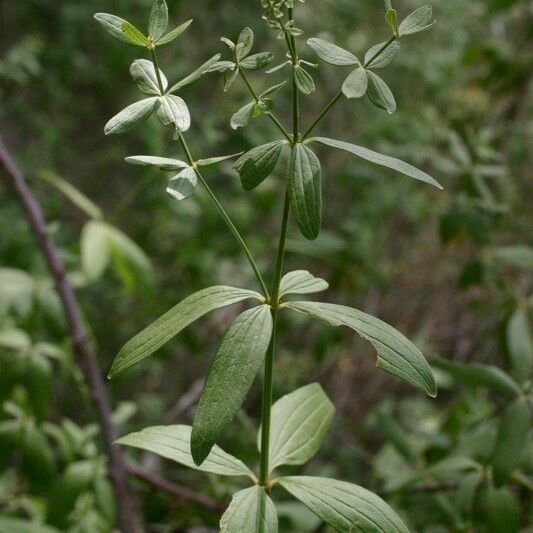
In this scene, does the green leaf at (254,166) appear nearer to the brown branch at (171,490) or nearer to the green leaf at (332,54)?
the green leaf at (332,54)

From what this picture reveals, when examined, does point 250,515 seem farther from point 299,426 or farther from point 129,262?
point 129,262

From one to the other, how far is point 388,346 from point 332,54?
1.17 feet

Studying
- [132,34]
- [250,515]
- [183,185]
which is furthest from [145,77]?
[250,515]

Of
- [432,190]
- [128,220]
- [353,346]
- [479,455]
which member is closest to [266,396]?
[479,455]

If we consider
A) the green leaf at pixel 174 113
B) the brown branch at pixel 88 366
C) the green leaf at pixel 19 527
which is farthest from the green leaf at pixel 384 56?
the green leaf at pixel 19 527

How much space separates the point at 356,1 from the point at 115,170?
142 cm

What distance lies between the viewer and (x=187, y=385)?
3305 millimetres

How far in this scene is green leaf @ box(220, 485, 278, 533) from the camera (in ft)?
2.95

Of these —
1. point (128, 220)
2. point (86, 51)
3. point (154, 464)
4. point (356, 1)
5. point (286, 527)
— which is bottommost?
point (286, 527)

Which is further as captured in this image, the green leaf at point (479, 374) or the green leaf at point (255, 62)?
the green leaf at point (479, 374)

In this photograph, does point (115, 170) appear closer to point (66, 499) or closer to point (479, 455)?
point (66, 499)

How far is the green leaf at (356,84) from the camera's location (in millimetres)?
827

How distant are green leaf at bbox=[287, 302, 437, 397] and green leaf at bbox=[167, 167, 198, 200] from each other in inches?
8.5

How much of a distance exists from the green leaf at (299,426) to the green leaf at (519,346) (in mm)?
754
